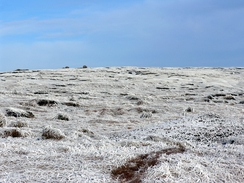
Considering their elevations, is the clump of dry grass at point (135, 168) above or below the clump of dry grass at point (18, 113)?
above

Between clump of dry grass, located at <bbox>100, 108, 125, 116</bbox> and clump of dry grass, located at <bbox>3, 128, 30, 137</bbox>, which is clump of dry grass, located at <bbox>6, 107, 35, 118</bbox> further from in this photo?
clump of dry grass, located at <bbox>3, 128, 30, 137</bbox>

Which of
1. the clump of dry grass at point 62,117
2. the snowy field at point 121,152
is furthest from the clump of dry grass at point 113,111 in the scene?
the clump of dry grass at point 62,117

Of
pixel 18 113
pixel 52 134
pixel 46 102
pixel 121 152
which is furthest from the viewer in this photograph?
pixel 46 102

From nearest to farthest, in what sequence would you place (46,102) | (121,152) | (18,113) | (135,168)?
(135,168), (121,152), (18,113), (46,102)

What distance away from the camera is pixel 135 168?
8.91 meters

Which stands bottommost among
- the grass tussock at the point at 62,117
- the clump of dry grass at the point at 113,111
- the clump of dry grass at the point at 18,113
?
the clump of dry grass at the point at 113,111

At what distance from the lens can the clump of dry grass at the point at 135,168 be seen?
8234 millimetres

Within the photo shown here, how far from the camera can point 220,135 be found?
49.2 ft

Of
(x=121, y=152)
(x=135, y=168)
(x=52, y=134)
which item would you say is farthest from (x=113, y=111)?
(x=135, y=168)

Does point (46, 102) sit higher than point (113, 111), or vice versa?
point (46, 102)

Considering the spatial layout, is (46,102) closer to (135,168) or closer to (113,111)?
(113,111)

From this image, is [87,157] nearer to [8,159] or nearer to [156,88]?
[8,159]

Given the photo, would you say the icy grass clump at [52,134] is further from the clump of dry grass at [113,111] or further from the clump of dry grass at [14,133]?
the clump of dry grass at [113,111]

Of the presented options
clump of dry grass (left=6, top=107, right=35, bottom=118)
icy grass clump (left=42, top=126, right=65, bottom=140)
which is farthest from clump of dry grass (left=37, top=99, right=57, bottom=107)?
icy grass clump (left=42, top=126, right=65, bottom=140)
